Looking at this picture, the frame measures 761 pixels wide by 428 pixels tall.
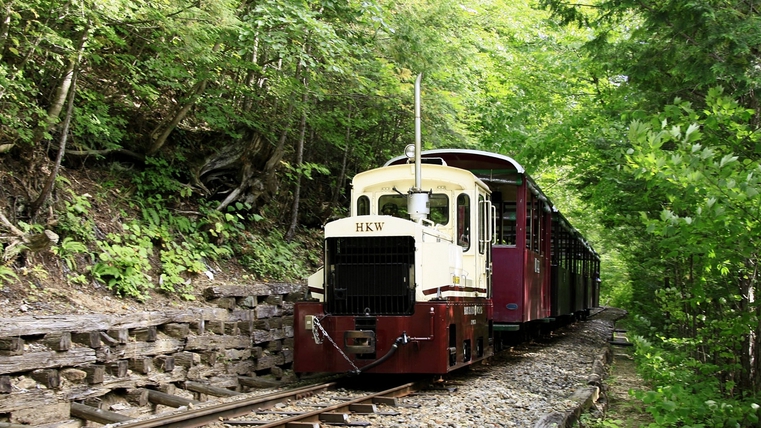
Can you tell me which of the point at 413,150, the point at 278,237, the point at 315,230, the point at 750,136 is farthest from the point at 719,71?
the point at 315,230

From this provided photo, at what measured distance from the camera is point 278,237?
15008mm

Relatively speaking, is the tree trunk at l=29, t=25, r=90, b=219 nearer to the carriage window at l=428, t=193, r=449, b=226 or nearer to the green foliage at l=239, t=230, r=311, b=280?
the green foliage at l=239, t=230, r=311, b=280

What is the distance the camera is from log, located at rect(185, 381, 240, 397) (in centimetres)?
909

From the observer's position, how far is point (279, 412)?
754 cm

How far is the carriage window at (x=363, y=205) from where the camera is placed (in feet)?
35.7

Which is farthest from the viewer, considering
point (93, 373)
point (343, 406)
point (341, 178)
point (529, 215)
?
point (341, 178)

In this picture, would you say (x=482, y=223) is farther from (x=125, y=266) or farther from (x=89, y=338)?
(x=89, y=338)

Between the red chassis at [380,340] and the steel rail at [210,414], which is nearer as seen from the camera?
the steel rail at [210,414]

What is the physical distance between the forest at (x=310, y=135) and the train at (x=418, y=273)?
6.65ft

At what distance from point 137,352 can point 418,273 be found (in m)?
3.44

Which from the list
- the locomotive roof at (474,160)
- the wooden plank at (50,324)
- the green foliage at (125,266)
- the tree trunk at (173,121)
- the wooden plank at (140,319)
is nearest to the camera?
the wooden plank at (50,324)

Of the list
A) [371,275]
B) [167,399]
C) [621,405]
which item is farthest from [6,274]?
[621,405]

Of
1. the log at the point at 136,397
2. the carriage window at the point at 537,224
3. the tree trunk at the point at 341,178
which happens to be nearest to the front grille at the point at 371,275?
the log at the point at 136,397

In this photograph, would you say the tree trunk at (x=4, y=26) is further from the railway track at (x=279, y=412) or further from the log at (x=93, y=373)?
the railway track at (x=279, y=412)
